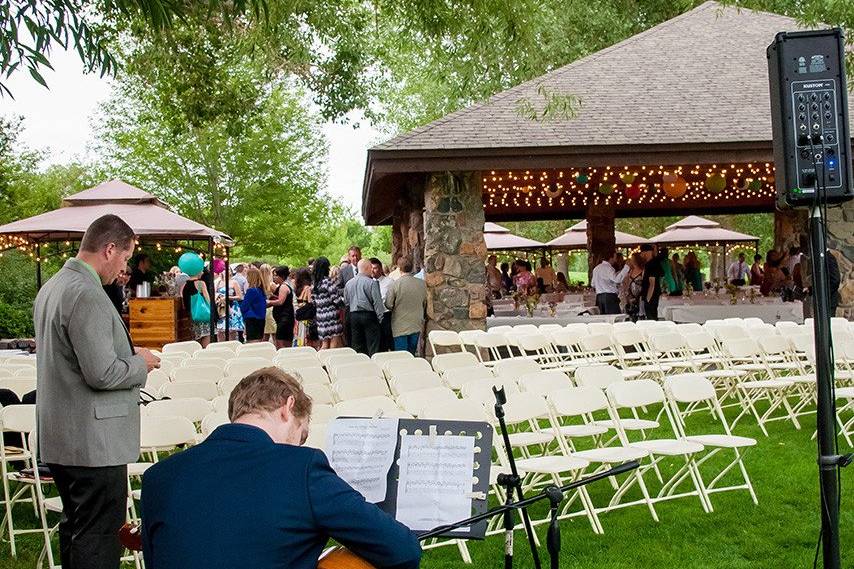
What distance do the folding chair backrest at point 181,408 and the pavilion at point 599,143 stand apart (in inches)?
222

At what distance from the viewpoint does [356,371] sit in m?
8.78

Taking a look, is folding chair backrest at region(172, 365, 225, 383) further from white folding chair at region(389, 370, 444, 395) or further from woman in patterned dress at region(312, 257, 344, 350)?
woman in patterned dress at region(312, 257, 344, 350)

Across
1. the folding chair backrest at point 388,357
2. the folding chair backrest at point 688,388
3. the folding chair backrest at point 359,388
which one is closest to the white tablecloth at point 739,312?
the folding chair backrest at point 388,357

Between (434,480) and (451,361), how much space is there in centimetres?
586

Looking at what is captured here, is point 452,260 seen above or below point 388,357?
above

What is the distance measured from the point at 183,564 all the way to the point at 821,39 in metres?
3.47

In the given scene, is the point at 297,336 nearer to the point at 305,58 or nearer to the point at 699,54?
the point at 699,54

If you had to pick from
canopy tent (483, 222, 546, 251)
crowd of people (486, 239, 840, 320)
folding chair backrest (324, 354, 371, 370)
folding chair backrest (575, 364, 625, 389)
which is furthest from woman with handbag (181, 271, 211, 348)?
canopy tent (483, 222, 546, 251)

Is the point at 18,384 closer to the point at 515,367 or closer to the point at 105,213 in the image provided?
the point at 515,367

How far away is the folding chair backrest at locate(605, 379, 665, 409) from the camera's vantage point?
736 cm

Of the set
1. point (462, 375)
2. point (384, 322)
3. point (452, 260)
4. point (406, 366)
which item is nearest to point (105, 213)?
point (384, 322)

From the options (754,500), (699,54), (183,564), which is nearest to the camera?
(183,564)

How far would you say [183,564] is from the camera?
2.98 meters

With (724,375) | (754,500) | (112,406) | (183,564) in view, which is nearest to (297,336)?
(724,375)
